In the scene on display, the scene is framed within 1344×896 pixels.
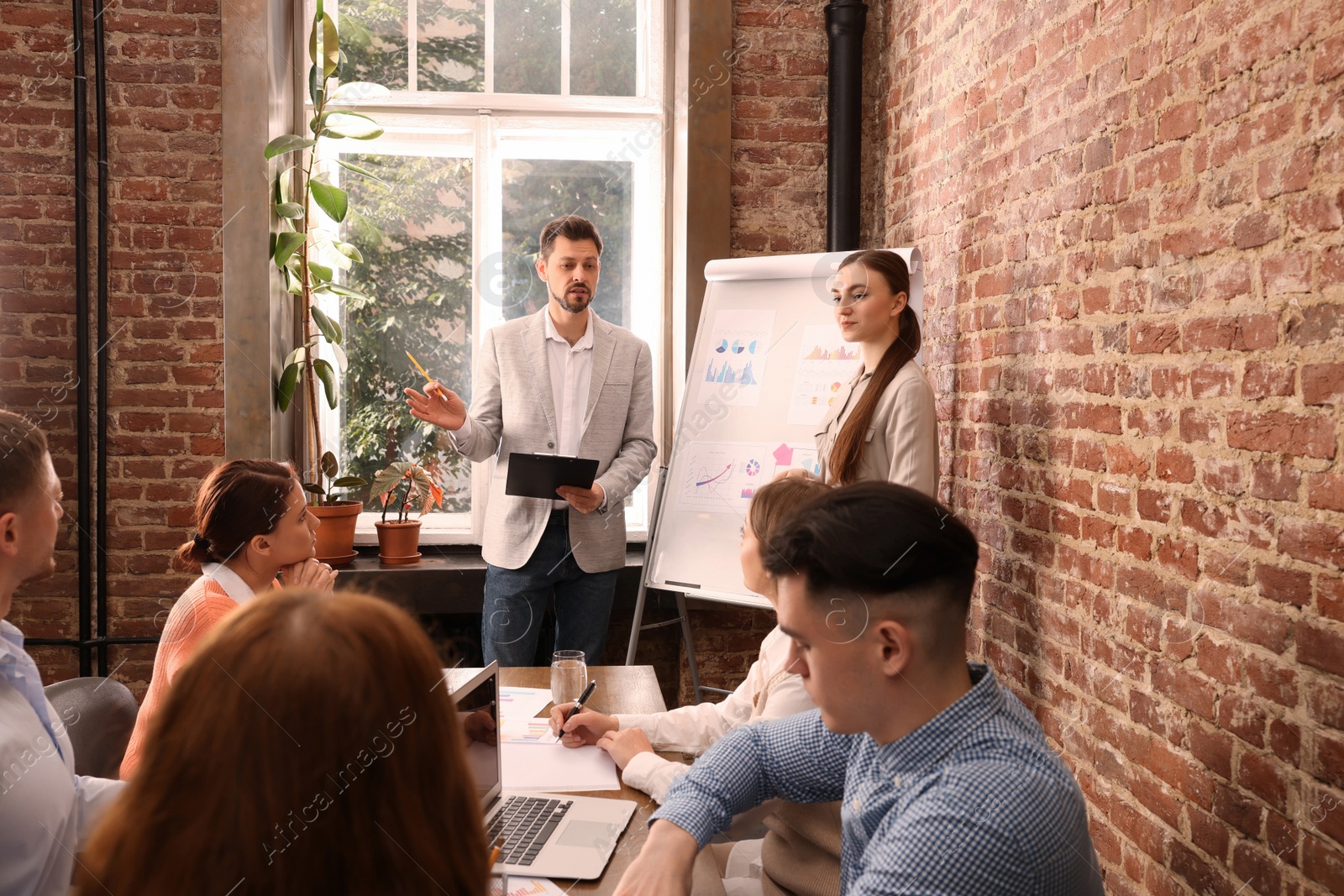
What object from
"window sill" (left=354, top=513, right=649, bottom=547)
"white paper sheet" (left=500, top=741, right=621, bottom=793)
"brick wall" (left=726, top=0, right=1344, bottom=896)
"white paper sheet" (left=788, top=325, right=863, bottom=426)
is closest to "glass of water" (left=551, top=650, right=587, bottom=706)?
"white paper sheet" (left=500, top=741, right=621, bottom=793)

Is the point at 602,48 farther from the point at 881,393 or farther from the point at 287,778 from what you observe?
the point at 287,778

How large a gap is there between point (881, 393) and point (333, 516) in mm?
2058

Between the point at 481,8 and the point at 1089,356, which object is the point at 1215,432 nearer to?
the point at 1089,356

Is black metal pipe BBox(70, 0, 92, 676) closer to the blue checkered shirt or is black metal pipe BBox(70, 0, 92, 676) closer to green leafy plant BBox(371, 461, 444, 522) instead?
green leafy plant BBox(371, 461, 444, 522)

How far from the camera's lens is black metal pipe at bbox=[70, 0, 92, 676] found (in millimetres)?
3316

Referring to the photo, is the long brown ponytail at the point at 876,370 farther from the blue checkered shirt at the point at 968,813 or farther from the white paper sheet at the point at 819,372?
the blue checkered shirt at the point at 968,813

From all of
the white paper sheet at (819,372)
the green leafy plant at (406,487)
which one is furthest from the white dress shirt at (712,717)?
the green leafy plant at (406,487)

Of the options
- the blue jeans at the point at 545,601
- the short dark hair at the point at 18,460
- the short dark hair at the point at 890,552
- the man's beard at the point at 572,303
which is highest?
the man's beard at the point at 572,303

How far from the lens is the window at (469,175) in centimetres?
387

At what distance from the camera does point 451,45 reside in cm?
387

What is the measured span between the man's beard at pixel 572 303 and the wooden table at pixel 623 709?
4.44 feet

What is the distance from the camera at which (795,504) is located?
5.46 feet

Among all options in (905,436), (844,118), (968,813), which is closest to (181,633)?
(968,813)

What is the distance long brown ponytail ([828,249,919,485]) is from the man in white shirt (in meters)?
1.79
